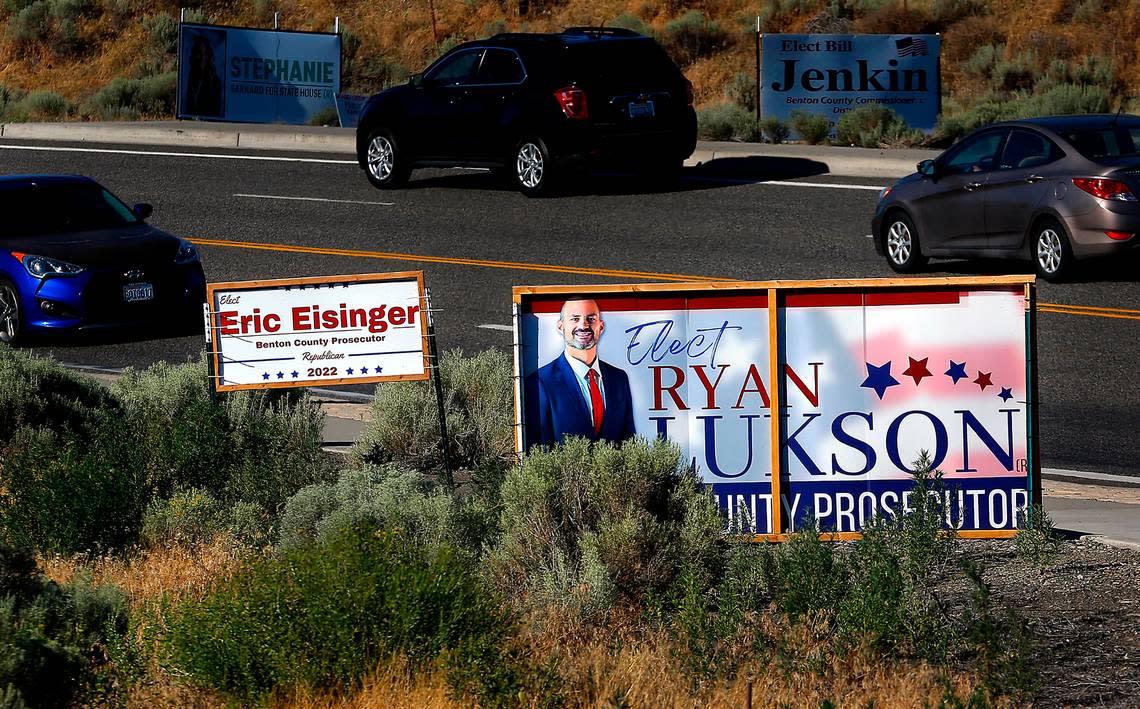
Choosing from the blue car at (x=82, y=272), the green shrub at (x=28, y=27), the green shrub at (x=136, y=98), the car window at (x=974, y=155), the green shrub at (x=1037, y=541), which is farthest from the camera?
the green shrub at (x=28, y=27)

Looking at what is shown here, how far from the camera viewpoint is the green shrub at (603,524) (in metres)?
7.38

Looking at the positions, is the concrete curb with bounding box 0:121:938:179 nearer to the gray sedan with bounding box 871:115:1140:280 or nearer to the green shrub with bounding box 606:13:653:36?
the gray sedan with bounding box 871:115:1140:280

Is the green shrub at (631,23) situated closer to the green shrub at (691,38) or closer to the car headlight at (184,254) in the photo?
the green shrub at (691,38)

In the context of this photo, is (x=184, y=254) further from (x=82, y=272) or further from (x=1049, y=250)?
(x=1049, y=250)

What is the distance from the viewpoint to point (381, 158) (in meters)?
23.4

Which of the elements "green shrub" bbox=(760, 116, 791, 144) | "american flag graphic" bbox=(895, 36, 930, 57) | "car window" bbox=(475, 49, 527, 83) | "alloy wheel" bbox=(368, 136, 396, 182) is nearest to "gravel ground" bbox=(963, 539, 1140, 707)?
"car window" bbox=(475, 49, 527, 83)

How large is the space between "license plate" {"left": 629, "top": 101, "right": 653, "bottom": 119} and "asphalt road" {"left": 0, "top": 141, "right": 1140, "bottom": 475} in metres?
1.12

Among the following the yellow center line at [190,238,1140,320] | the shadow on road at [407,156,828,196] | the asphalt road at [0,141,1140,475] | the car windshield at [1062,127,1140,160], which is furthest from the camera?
the shadow on road at [407,156,828,196]

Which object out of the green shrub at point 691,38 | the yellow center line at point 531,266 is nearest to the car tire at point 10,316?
the yellow center line at point 531,266

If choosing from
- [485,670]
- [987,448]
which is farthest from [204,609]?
[987,448]

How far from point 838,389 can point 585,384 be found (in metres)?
1.27

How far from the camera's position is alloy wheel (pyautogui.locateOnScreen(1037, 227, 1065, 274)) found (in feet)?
51.2

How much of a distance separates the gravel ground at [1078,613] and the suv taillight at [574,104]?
522 inches

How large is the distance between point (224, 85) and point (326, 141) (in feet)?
15.5
